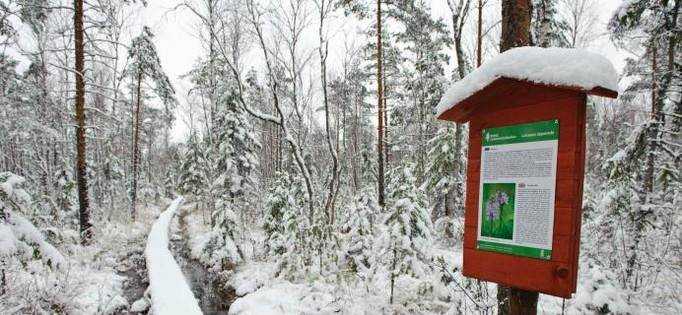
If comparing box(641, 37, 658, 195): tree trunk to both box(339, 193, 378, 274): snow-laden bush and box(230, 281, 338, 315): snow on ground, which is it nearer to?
box(339, 193, 378, 274): snow-laden bush

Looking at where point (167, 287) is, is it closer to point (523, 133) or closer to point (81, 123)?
point (81, 123)

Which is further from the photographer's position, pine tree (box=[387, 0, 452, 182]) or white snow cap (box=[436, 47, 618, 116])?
pine tree (box=[387, 0, 452, 182])

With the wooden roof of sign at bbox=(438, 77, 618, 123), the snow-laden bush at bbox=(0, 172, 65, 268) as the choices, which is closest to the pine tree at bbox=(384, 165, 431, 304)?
the wooden roof of sign at bbox=(438, 77, 618, 123)

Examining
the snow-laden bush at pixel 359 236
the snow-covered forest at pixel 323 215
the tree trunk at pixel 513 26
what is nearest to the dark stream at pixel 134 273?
the snow-covered forest at pixel 323 215

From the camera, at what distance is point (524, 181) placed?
2629 millimetres

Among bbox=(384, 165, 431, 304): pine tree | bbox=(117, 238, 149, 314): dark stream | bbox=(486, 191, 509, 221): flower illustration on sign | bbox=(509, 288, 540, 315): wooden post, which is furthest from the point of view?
bbox=(117, 238, 149, 314): dark stream

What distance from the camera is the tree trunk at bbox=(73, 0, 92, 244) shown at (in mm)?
10609

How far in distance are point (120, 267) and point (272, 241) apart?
4411mm

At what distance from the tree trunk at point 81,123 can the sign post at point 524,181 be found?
1150 centimetres

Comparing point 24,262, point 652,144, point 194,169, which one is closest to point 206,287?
point 24,262

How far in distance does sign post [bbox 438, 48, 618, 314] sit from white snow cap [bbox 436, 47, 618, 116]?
0.9 inches

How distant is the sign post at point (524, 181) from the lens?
7.82 ft

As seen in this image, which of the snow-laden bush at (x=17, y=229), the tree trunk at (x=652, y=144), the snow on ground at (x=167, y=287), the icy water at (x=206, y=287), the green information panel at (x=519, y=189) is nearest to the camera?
the green information panel at (x=519, y=189)

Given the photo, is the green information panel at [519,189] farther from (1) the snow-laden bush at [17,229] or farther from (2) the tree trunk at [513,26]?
(1) the snow-laden bush at [17,229]
